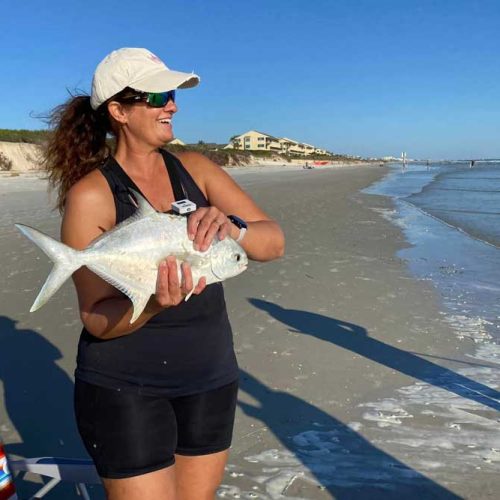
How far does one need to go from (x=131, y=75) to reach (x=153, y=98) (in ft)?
0.41

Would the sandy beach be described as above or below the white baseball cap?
below

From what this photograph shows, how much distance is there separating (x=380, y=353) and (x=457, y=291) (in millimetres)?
3273

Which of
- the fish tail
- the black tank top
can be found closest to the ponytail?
the black tank top

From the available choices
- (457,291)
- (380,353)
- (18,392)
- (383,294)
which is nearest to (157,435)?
(18,392)

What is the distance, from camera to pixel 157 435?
2.14 meters

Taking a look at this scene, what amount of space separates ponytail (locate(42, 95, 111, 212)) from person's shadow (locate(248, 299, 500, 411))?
12.7ft

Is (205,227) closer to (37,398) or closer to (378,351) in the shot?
(37,398)

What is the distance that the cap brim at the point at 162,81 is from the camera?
7.21 ft

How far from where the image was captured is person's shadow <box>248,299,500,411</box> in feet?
15.8

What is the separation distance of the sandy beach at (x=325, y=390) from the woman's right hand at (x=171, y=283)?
1.98 metres

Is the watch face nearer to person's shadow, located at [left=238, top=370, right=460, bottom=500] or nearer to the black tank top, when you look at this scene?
the black tank top

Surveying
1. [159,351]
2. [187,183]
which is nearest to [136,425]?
[159,351]

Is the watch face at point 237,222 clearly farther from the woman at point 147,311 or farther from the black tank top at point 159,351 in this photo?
the black tank top at point 159,351

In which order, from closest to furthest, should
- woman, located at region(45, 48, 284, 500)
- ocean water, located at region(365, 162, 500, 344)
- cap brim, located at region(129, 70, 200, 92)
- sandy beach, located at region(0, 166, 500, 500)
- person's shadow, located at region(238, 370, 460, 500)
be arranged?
woman, located at region(45, 48, 284, 500)
cap brim, located at region(129, 70, 200, 92)
person's shadow, located at region(238, 370, 460, 500)
sandy beach, located at region(0, 166, 500, 500)
ocean water, located at region(365, 162, 500, 344)
